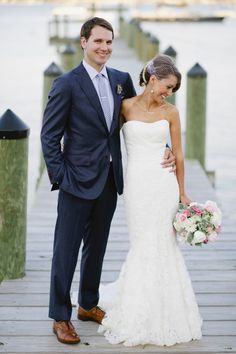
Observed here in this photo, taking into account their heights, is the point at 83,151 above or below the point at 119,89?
below

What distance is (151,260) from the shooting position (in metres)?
4.36

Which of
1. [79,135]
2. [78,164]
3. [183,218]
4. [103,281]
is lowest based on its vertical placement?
[103,281]

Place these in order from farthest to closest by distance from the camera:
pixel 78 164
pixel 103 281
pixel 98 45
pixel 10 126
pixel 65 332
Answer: pixel 103 281
pixel 10 126
pixel 65 332
pixel 78 164
pixel 98 45

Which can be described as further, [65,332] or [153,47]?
[153,47]

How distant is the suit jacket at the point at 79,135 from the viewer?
417 centimetres

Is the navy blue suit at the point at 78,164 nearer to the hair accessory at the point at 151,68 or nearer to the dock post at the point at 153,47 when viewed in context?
the hair accessory at the point at 151,68

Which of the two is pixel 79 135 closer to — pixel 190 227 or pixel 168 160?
pixel 168 160

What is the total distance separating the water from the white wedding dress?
6464 millimetres

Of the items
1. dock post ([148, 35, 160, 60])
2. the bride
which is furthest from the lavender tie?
dock post ([148, 35, 160, 60])

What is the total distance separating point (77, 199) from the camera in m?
4.30

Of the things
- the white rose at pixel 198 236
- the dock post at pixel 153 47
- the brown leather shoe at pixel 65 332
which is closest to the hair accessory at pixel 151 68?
the white rose at pixel 198 236

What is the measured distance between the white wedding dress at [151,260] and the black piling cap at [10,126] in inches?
41.2

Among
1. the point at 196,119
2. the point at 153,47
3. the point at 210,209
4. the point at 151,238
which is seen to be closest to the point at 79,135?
the point at 151,238

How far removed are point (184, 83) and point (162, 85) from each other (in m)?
15.7
